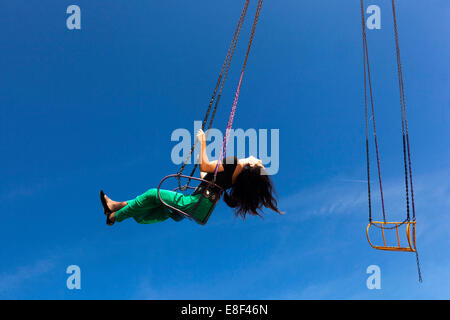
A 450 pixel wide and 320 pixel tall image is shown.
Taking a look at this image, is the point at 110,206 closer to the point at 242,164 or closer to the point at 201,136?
the point at 201,136

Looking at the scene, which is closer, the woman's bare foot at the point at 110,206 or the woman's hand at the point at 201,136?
the woman's hand at the point at 201,136

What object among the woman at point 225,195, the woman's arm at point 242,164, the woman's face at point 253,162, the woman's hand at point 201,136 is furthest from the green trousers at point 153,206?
the woman's face at point 253,162

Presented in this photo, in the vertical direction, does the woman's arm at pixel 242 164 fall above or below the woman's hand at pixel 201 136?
below

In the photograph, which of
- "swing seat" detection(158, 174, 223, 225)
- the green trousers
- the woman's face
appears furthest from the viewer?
the woman's face

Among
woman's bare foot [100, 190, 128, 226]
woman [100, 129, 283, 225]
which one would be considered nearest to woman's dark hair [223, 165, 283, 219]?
woman [100, 129, 283, 225]

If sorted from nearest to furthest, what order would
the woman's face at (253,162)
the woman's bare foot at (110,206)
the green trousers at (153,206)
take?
the green trousers at (153,206) → the woman's face at (253,162) → the woman's bare foot at (110,206)

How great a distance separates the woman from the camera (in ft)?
17.3

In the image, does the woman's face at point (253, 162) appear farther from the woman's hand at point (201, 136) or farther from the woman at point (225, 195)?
the woman's hand at point (201, 136)

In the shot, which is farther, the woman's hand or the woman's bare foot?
the woman's bare foot

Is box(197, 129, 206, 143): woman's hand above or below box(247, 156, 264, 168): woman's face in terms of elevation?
above

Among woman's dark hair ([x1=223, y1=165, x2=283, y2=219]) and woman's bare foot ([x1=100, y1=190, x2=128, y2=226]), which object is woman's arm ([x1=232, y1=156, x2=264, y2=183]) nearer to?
woman's dark hair ([x1=223, y1=165, x2=283, y2=219])

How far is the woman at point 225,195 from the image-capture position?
526cm

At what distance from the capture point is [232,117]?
548cm

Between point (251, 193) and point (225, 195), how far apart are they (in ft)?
1.29
